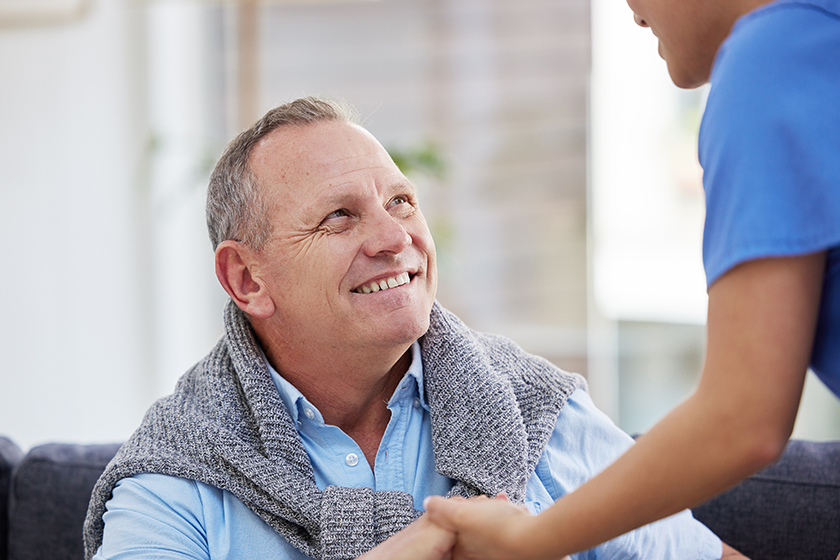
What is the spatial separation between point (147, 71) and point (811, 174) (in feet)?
10.8

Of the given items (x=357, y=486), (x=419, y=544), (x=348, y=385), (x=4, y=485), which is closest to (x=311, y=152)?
(x=348, y=385)

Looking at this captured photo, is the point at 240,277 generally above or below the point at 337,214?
below

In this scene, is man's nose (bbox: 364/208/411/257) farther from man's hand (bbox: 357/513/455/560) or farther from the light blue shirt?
man's hand (bbox: 357/513/455/560)

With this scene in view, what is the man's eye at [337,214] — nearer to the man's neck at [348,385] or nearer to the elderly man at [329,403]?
the elderly man at [329,403]

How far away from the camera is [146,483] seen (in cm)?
130

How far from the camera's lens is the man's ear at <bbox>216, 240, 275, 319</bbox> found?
1460mm

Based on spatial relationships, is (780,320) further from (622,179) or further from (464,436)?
(622,179)

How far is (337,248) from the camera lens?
139 centimetres

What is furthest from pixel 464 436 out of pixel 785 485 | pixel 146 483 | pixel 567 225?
pixel 567 225

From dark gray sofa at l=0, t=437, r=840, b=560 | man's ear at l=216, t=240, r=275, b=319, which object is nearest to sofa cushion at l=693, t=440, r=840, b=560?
dark gray sofa at l=0, t=437, r=840, b=560

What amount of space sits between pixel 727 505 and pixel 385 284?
861 mm

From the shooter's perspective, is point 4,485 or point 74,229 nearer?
point 4,485

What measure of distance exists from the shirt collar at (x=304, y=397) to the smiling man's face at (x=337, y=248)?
8 centimetres

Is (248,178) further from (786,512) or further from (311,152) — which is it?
(786,512)
